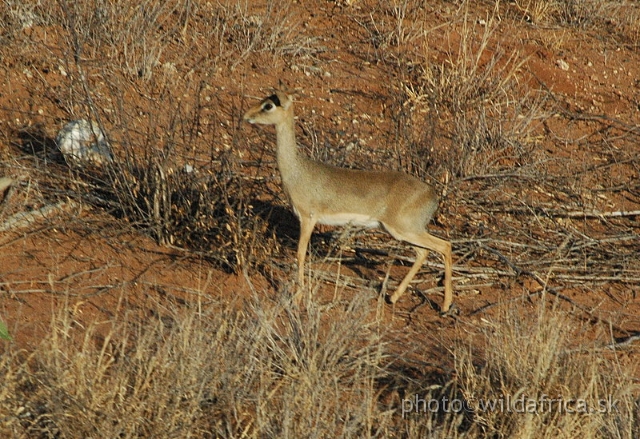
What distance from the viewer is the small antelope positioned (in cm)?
670

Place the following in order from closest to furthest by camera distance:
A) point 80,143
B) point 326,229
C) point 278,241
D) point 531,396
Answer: point 531,396 < point 278,241 < point 80,143 < point 326,229

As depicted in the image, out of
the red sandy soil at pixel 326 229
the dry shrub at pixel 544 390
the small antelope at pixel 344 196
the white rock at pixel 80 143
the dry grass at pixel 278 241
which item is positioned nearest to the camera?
the dry grass at pixel 278 241

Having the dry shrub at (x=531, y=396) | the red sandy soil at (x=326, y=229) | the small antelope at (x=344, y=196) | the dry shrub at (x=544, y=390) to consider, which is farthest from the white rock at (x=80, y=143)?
the dry shrub at (x=544, y=390)

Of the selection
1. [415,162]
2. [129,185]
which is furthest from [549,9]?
[129,185]

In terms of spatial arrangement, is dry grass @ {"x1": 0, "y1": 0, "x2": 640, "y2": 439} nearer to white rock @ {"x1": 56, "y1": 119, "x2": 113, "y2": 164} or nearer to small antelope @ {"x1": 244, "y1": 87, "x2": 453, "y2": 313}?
white rock @ {"x1": 56, "y1": 119, "x2": 113, "y2": 164}

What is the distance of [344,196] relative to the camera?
6723 millimetres

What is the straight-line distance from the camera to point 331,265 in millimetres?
7301

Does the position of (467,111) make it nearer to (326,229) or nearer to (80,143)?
(326,229)

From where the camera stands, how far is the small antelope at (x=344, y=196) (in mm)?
6703

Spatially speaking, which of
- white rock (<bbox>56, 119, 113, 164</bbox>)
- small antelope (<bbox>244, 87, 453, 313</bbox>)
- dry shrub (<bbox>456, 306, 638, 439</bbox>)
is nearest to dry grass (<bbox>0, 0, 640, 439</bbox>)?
dry shrub (<bbox>456, 306, 638, 439</bbox>)

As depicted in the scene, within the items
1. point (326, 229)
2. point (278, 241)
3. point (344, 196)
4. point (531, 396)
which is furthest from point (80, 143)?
point (531, 396)

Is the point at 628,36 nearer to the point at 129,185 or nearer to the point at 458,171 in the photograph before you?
the point at 458,171

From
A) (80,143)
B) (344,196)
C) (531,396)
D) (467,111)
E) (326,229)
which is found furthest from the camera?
(467,111)

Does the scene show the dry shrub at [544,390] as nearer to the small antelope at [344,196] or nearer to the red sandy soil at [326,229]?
the red sandy soil at [326,229]
